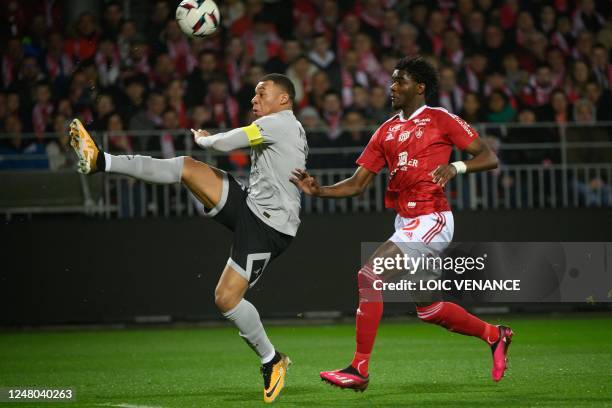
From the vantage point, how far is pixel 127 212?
14.1 m

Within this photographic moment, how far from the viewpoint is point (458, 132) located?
8.02 metres

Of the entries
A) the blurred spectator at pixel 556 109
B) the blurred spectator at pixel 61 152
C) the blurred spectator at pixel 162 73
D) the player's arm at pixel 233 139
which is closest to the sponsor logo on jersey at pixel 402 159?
the player's arm at pixel 233 139

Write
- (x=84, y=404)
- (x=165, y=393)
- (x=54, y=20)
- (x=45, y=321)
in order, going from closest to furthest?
(x=84, y=404)
(x=165, y=393)
(x=45, y=321)
(x=54, y=20)

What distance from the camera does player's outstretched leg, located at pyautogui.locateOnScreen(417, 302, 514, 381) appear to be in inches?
325

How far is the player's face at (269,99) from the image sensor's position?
26.5 ft

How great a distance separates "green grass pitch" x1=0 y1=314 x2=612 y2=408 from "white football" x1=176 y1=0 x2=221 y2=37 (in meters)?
2.97

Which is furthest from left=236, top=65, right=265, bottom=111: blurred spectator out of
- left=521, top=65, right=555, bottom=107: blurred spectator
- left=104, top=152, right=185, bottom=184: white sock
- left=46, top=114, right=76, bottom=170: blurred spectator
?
left=104, top=152, right=185, bottom=184: white sock

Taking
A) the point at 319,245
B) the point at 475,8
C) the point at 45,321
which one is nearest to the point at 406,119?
the point at 319,245

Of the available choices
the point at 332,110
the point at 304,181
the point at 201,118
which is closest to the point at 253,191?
the point at 304,181

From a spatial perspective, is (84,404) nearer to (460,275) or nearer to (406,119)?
(406,119)

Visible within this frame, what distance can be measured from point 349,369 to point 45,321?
7.22 metres

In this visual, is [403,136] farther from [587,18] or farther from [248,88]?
[587,18]

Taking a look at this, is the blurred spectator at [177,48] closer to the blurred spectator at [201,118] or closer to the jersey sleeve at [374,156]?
the blurred spectator at [201,118]

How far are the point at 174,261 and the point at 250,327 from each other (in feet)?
20.9
